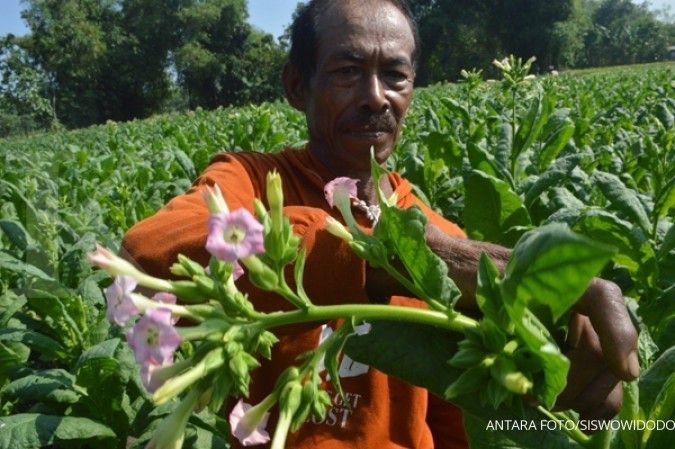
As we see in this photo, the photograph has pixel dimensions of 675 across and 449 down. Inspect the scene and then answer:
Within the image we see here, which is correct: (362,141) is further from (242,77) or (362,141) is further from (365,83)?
(242,77)

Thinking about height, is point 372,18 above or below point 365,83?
above

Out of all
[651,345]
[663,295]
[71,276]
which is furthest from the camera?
[71,276]

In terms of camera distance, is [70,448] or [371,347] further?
[70,448]

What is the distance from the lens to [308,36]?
82.5 inches

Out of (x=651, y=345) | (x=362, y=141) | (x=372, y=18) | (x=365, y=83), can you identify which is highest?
(x=372, y=18)

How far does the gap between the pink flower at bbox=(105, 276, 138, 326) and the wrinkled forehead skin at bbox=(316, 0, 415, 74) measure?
127cm

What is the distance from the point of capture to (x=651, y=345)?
146cm

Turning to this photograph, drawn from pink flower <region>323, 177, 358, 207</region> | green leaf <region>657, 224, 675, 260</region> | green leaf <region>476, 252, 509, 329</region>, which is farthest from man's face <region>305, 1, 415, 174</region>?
green leaf <region>476, 252, 509, 329</region>

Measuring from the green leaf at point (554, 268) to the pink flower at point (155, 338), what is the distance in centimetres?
33

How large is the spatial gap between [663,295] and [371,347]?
3.02 ft

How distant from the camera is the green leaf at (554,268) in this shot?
0.60 m

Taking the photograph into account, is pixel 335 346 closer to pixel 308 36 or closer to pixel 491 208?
pixel 491 208

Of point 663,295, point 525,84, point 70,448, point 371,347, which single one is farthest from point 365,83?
point 525,84

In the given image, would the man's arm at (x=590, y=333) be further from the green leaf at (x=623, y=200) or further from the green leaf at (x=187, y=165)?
the green leaf at (x=187, y=165)
